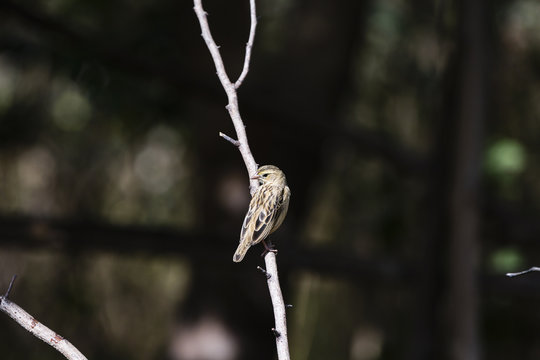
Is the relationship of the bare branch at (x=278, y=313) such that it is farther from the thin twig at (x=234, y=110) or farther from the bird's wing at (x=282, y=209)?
the bird's wing at (x=282, y=209)

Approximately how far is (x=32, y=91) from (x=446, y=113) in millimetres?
5770

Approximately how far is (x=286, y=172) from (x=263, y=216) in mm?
5072

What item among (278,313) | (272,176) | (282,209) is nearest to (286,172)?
(272,176)

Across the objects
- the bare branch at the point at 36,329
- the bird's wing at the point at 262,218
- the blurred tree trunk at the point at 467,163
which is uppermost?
the blurred tree trunk at the point at 467,163

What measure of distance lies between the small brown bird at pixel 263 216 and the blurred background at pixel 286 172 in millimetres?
2722

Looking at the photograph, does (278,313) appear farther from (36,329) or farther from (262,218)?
(262,218)

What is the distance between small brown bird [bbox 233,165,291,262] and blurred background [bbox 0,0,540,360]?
2722 mm

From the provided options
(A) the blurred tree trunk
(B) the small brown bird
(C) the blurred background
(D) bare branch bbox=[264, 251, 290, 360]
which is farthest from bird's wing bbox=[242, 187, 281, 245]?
(A) the blurred tree trunk

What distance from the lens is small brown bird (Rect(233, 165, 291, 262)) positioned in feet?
7.07

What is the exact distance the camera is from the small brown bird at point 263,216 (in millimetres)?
2154

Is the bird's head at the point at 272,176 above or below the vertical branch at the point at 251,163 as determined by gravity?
above

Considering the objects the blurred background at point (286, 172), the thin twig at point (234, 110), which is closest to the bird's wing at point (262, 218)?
the thin twig at point (234, 110)

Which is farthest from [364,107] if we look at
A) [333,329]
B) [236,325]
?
[236,325]

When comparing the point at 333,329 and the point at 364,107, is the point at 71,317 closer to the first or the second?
the point at 333,329
